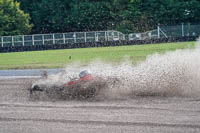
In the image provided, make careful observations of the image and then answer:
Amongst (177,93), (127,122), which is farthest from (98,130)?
(177,93)

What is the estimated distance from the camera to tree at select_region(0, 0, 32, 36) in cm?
4919

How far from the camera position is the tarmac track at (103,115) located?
5.75 metres

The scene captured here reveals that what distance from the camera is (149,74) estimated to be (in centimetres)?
891

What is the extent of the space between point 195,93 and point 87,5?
143ft

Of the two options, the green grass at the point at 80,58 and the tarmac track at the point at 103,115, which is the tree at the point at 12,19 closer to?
the green grass at the point at 80,58

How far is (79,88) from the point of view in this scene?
8406 millimetres

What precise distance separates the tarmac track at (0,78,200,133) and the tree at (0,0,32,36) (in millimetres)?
42798

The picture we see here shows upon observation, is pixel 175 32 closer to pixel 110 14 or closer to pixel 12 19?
pixel 110 14

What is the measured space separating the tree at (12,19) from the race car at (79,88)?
4255 cm

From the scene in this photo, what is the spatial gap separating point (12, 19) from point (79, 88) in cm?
4411

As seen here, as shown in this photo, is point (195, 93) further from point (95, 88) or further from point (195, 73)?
point (95, 88)

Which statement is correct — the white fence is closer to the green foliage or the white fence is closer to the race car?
the green foliage

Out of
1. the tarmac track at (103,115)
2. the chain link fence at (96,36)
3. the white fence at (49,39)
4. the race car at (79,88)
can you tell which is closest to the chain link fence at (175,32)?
the chain link fence at (96,36)

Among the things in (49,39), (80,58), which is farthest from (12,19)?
(80,58)
